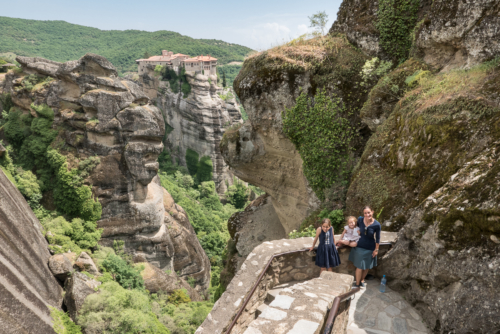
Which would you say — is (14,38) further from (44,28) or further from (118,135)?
(118,135)

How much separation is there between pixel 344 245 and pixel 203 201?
3734 centimetres

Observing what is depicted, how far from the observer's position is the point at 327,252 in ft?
17.6

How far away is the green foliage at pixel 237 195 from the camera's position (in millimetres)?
46281

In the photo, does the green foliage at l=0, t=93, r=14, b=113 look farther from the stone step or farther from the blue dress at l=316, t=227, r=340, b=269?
the stone step

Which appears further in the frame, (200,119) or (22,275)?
(200,119)

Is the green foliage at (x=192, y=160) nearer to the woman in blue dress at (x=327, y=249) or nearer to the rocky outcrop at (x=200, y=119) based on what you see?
the rocky outcrop at (x=200, y=119)

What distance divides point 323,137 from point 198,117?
3483 centimetres

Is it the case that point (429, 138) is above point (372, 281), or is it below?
above

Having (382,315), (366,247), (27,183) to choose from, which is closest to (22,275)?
(27,183)

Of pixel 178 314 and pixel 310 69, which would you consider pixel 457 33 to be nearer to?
pixel 310 69

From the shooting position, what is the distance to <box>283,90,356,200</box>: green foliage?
33.0 feet

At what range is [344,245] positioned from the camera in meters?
5.67

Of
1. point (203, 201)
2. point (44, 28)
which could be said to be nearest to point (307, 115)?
point (203, 201)

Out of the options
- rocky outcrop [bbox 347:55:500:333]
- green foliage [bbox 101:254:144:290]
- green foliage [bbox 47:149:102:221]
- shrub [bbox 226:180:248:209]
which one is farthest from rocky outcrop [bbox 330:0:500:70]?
shrub [bbox 226:180:248:209]
